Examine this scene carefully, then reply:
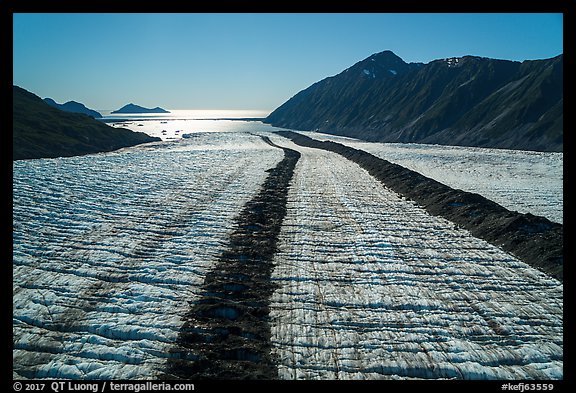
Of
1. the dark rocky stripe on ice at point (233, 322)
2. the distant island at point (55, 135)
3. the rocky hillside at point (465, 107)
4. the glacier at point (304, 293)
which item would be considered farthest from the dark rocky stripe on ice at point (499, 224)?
the rocky hillside at point (465, 107)

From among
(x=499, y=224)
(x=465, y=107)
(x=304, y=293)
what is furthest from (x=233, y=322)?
(x=465, y=107)

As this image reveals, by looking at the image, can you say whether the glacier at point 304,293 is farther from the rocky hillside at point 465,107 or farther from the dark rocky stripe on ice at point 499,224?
the rocky hillside at point 465,107

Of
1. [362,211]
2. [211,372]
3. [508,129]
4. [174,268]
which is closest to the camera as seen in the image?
[211,372]

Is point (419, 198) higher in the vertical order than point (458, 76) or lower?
lower

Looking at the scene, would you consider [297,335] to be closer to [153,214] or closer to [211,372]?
[211,372]

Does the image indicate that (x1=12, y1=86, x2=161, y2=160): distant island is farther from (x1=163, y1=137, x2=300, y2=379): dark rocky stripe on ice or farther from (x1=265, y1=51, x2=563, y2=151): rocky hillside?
(x1=265, y1=51, x2=563, y2=151): rocky hillside

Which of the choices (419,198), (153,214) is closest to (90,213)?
(153,214)

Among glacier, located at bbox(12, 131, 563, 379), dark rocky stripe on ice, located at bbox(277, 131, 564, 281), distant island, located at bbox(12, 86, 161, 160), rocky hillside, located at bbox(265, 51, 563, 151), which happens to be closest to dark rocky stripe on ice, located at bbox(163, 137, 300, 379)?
glacier, located at bbox(12, 131, 563, 379)
